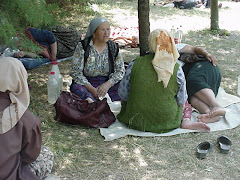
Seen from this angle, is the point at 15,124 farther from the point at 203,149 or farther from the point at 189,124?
the point at 189,124

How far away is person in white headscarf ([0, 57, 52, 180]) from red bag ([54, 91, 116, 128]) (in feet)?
3.69

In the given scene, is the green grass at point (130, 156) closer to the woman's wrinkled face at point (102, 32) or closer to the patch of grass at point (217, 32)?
the woman's wrinkled face at point (102, 32)

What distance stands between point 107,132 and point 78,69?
95 centimetres

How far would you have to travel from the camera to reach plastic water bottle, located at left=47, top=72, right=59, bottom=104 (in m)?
4.27

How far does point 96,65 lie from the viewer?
13.6 feet

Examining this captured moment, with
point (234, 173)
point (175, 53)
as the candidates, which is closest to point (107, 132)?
point (175, 53)

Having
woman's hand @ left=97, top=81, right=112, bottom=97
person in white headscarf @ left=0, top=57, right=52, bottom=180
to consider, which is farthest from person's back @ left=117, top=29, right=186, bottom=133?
person in white headscarf @ left=0, top=57, right=52, bottom=180

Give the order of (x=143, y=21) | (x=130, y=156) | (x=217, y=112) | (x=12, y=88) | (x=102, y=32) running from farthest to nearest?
(x=143, y=21) → (x=102, y=32) → (x=217, y=112) → (x=130, y=156) → (x=12, y=88)

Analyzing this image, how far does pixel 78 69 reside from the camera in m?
4.05

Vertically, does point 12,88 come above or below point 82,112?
above

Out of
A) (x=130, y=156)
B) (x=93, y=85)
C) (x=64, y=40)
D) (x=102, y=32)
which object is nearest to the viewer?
(x=130, y=156)

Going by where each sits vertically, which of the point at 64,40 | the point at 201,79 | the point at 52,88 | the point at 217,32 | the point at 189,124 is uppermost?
the point at 64,40

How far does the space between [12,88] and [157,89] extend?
1.57m

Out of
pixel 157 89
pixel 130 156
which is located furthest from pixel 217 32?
pixel 130 156
